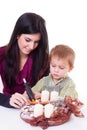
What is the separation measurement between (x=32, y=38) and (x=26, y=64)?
0.71 ft

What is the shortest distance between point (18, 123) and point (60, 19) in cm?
120

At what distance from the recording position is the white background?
7.45 ft

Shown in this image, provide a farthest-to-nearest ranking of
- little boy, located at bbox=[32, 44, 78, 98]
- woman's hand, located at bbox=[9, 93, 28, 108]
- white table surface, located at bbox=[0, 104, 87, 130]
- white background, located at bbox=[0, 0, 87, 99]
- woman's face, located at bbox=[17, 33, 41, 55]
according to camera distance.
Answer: white background, located at bbox=[0, 0, 87, 99] → woman's face, located at bbox=[17, 33, 41, 55] → little boy, located at bbox=[32, 44, 78, 98] → woman's hand, located at bbox=[9, 93, 28, 108] → white table surface, located at bbox=[0, 104, 87, 130]

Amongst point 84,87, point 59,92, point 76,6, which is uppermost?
point 76,6

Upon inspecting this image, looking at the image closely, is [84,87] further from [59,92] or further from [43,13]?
[59,92]

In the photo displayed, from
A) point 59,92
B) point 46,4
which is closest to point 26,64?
point 59,92

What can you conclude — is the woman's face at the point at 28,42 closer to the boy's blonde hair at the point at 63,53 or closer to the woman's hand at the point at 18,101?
the boy's blonde hair at the point at 63,53

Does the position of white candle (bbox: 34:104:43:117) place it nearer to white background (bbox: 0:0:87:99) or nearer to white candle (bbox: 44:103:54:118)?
white candle (bbox: 44:103:54:118)

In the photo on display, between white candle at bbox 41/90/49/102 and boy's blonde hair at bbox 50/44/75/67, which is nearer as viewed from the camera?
white candle at bbox 41/90/49/102

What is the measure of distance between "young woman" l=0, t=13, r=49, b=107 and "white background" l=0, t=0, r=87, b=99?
1.85ft

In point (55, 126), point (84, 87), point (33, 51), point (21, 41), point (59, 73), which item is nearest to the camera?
point (55, 126)

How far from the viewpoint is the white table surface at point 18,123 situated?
1.19 meters

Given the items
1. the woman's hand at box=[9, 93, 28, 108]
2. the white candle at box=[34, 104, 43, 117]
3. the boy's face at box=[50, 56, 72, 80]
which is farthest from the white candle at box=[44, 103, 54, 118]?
the boy's face at box=[50, 56, 72, 80]

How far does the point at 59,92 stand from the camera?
57.4 inches
